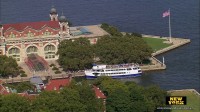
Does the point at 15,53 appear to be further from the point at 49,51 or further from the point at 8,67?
the point at 8,67

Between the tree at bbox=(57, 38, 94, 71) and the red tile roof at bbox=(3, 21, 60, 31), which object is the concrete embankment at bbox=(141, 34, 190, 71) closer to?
the tree at bbox=(57, 38, 94, 71)

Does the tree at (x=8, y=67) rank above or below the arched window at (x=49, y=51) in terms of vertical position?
below

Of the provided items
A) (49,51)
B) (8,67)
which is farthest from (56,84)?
(49,51)

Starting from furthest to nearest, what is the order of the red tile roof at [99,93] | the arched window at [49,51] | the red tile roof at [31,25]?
the arched window at [49,51] → the red tile roof at [31,25] → the red tile roof at [99,93]

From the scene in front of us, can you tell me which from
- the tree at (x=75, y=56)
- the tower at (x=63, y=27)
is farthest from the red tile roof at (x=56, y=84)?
the tower at (x=63, y=27)

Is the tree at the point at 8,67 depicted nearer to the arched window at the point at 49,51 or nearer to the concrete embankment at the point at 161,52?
the arched window at the point at 49,51

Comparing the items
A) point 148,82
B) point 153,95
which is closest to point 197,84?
point 148,82

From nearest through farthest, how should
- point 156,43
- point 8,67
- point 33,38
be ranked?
point 8,67 < point 33,38 < point 156,43
